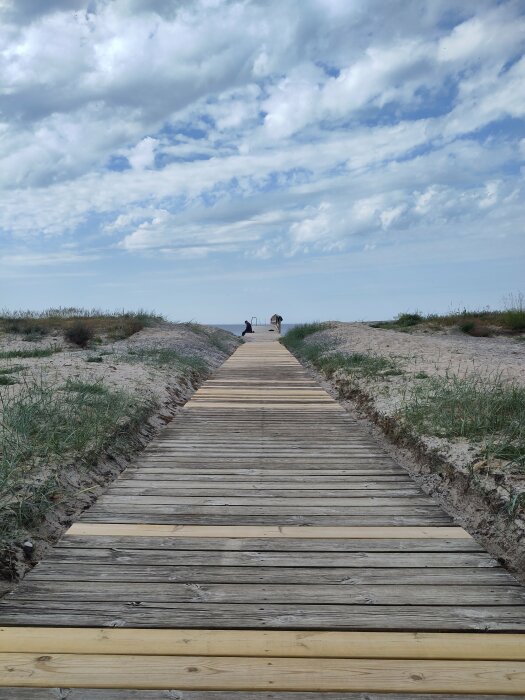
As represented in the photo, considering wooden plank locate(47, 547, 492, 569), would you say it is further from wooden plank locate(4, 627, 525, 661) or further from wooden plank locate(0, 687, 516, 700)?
wooden plank locate(0, 687, 516, 700)

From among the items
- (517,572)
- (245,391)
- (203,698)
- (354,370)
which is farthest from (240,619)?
(354,370)

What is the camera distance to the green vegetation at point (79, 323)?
19.5m

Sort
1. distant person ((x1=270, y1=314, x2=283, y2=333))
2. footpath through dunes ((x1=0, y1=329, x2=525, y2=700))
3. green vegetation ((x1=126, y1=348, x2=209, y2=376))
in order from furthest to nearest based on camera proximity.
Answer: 1. distant person ((x1=270, y1=314, x2=283, y2=333))
2. green vegetation ((x1=126, y1=348, x2=209, y2=376))
3. footpath through dunes ((x1=0, y1=329, x2=525, y2=700))

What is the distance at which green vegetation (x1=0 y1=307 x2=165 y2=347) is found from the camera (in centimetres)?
1953

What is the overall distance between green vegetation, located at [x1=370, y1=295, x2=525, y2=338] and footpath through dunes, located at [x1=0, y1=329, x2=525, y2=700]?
19477mm

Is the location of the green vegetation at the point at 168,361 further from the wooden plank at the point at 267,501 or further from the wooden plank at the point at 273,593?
the wooden plank at the point at 273,593

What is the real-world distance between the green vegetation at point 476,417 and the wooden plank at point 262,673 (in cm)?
235

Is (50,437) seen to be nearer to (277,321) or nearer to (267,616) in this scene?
(267,616)

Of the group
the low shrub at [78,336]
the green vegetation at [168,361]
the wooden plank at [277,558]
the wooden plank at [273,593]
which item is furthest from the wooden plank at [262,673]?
the low shrub at [78,336]

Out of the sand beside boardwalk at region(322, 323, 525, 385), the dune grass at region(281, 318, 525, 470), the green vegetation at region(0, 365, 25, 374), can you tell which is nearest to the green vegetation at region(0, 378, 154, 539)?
the green vegetation at region(0, 365, 25, 374)

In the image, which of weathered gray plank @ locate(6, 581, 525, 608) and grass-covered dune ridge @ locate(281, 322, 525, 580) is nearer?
weathered gray plank @ locate(6, 581, 525, 608)

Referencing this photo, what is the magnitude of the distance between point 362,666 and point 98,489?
9.39ft

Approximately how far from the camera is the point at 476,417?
521 cm

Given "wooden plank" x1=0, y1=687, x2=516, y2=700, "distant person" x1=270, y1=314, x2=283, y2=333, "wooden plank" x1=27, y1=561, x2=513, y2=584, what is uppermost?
"distant person" x1=270, y1=314, x2=283, y2=333
